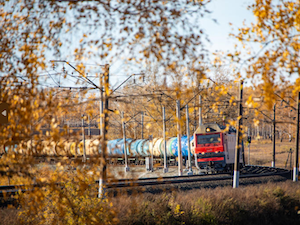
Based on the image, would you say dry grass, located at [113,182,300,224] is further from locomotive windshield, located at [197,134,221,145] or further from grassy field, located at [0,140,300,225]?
locomotive windshield, located at [197,134,221,145]

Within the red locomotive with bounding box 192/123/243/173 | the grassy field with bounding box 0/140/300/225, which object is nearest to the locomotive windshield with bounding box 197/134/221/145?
the red locomotive with bounding box 192/123/243/173

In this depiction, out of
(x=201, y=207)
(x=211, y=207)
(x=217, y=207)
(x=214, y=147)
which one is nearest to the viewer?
(x=201, y=207)

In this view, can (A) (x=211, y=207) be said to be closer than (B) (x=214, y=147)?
Yes

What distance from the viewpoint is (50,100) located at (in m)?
5.14

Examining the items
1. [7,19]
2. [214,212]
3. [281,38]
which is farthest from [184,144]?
[7,19]

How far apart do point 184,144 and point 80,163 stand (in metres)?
24.6

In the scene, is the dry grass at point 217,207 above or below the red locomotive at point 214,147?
below

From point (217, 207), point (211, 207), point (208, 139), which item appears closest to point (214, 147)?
point (208, 139)

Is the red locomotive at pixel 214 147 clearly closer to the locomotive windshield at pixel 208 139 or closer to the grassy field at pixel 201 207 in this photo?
the locomotive windshield at pixel 208 139

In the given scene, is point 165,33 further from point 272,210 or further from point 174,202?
point 272,210

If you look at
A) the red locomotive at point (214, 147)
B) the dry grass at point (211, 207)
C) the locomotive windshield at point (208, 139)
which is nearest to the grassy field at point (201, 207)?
the dry grass at point (211, 207)

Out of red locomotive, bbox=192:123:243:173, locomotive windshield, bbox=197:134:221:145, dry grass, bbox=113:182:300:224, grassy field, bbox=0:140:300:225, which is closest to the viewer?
grassy field, bbox=0:140:300:225

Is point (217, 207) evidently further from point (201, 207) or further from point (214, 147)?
point (214, 147)

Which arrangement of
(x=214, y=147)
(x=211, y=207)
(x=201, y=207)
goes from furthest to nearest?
(x=214, y=147), (x=211, y=207), (x=201, y=207)
